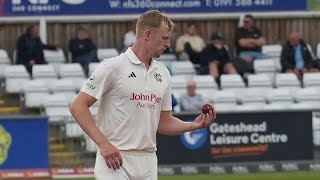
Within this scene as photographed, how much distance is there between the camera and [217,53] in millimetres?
20609

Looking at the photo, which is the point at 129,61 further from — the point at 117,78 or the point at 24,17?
the point at 24,17

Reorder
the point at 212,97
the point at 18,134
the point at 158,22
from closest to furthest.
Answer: the point at 158,22
the point at 18,134
the point at 212,97

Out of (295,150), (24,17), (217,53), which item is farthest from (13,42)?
(295,150)

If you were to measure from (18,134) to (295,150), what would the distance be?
14.8 ft

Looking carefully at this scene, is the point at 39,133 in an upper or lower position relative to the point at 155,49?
lower

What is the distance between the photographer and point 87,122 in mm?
6828

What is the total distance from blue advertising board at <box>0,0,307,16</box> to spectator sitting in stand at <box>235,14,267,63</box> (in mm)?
1572

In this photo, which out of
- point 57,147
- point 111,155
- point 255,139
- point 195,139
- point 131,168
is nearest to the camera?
point 111,155

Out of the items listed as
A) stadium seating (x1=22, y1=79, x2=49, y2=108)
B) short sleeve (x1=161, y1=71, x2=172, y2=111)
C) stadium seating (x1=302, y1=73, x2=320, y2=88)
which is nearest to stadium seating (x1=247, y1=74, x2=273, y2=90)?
stadium seating (x1=302, y1=73, x2=320, y2=88)

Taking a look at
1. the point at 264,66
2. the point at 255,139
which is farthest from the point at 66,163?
the point at 264,66

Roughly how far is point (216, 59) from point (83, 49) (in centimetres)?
263

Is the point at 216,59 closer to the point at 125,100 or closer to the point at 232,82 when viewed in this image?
the point at 232,82

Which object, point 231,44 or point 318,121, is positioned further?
point 231,44

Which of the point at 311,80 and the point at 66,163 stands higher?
the point at 311,80
